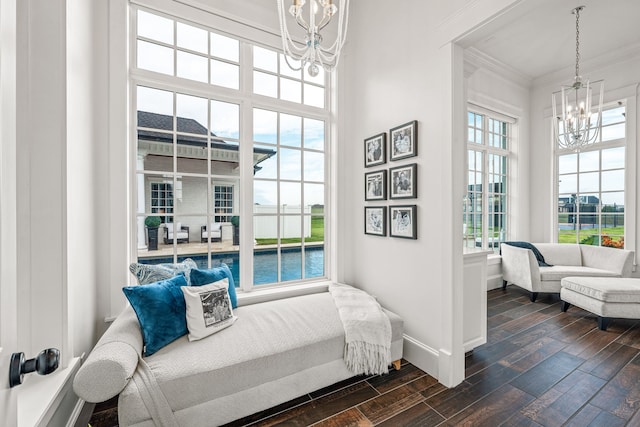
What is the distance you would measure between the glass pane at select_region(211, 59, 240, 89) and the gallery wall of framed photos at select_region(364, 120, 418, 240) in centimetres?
145

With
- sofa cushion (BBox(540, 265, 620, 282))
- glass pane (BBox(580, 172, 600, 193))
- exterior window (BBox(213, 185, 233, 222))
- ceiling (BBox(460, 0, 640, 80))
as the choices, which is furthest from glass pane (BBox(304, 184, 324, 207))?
glass pane (BBox(580, 172, 600, 193))

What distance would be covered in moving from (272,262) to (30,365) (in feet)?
7.21

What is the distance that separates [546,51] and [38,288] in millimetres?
5988

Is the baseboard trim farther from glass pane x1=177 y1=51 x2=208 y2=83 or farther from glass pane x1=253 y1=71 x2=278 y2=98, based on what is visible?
glass pane x1=177 y1=51 x2=208 y2=83

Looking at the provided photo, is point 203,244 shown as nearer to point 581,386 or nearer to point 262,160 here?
point 262,160

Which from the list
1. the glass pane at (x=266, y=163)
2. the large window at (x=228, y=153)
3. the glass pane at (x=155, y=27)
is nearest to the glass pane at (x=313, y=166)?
the large window at (x=228, y=153)

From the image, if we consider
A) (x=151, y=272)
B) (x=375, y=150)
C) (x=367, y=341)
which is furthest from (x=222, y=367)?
(x=375, y=150)

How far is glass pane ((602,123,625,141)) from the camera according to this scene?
12.8 ft

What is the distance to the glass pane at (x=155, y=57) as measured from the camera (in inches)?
89.4

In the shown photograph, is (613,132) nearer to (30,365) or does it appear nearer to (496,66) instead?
(496,66)

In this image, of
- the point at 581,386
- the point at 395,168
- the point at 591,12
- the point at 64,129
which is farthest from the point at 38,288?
the point at 591,12

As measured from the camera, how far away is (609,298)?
2824 millimetres

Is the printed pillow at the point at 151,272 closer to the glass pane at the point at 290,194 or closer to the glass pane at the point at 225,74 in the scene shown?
the glass pane at the point at 290,194

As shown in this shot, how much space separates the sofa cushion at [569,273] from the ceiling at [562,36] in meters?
3.09
